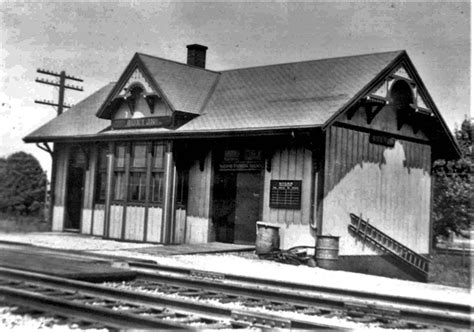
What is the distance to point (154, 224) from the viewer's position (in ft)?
60.4

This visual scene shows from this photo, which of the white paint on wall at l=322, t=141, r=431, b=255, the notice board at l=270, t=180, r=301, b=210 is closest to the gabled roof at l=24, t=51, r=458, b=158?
the notice board at l=270, t=180, r=301, b=210

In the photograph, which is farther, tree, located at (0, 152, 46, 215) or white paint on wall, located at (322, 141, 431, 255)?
tree, located at (0, 152, 46, 215)

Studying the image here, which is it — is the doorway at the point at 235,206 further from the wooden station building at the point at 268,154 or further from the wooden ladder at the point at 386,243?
the wooden ladder at the point at 386,243

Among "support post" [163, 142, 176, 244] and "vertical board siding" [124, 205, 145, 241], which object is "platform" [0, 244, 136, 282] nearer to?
"support post" [163, 142, 176, 244]

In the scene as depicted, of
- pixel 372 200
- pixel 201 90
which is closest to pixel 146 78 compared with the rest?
pixel 201 90

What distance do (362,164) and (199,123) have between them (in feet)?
16.4

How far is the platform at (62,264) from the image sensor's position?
10148mm

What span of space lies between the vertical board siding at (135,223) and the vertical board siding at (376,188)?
247 inches

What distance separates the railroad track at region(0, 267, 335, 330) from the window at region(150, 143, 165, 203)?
9.65 m

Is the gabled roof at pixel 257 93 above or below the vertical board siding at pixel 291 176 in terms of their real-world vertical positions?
above

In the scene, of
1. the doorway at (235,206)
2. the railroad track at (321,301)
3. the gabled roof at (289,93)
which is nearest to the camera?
the railroad track at (321,301)

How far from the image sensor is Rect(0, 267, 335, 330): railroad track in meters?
6.26

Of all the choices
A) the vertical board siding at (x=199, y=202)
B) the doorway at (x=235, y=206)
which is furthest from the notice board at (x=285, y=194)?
the vertical board siding at (x=199, y=202)

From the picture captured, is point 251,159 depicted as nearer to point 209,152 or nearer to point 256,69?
point 209,152
